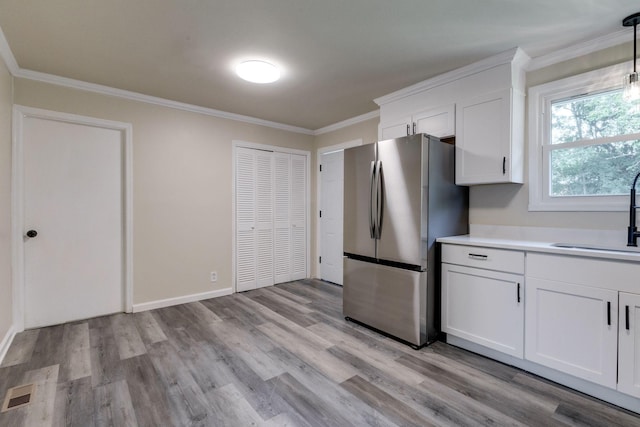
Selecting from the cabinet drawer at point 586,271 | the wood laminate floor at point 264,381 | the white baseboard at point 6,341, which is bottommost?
the wood laminate floor at point 264,381

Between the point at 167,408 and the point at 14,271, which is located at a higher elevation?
the point at 14,271

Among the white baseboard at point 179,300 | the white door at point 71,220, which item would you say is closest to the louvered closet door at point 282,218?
the white baseboard at point 179,300

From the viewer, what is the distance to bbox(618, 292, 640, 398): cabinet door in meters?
1.74

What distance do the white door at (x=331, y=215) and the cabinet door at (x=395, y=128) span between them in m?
1.22

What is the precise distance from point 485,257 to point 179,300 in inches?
131

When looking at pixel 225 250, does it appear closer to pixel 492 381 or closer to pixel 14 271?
pixel 14 271

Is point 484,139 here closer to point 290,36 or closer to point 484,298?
point 484,298

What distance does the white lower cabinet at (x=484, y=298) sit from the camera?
2227 millimetres

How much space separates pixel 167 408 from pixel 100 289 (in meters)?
2.08

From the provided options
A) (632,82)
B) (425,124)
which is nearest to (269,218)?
(425,124)

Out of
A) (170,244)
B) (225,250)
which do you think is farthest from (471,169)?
(170,244)

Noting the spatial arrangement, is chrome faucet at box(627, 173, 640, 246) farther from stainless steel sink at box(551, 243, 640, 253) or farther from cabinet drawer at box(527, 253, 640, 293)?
cabinet drawer at box(527, 253, 640, 293)

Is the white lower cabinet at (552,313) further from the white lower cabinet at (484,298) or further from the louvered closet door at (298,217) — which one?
the louvered closet door at (298,217)

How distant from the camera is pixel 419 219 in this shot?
2.55m
